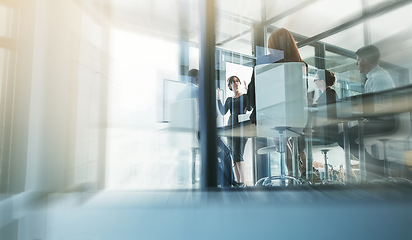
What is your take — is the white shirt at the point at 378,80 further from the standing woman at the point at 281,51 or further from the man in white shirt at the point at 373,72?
the standing woman at the point at 281,51

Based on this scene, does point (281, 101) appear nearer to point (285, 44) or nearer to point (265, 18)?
point (285, 44)

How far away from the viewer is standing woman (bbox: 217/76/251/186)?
4.82 ft

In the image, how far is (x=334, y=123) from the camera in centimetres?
163

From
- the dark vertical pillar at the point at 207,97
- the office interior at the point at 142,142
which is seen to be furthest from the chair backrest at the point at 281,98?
the dark vertical pillar at the point at 207,97

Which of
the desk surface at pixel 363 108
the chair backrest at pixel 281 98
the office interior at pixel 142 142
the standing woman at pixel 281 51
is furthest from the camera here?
the standing woman at pixel 281 51

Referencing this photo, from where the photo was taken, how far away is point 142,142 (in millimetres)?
1335

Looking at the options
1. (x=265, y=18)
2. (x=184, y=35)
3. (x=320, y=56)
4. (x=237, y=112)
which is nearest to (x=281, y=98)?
(x=237, y=112)

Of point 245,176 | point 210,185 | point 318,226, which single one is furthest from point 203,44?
point 318,226

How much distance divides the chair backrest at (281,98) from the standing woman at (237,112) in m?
0.09

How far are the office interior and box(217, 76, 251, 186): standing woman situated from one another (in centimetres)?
7

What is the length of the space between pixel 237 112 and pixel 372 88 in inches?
29.3

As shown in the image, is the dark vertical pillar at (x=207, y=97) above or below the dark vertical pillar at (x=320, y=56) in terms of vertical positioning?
below

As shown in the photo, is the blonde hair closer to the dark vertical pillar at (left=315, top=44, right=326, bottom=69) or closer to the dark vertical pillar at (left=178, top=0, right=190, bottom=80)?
the dark vertical pillar at (left=315, top=44, right=326, bottom=69)

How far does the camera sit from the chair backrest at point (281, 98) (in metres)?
1.64
